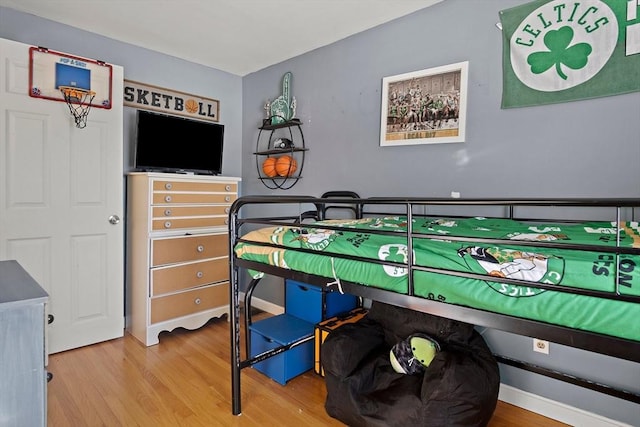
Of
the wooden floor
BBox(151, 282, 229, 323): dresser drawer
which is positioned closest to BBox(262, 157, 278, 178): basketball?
BBox(151, 282, 229, 323): dresser drawer

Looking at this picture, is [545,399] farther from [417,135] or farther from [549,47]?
[549,47]

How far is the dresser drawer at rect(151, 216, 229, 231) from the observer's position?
2.59m

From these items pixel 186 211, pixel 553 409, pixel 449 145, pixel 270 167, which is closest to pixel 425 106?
pixel 449 145

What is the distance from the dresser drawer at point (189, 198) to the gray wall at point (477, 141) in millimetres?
673

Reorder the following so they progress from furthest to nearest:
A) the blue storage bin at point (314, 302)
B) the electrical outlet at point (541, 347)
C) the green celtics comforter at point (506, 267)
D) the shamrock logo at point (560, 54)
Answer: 1. the blue storage bin at point (314, 302)
2. the electrical outlet at point (541, 347)
3. the shamrock logo at point (560, 54)
4. the green celtics comforter at point (506, 267)

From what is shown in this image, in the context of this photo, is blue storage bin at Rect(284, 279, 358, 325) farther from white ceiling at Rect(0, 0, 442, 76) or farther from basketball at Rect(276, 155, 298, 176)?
white ceiling at Rect(0, 0, 442, 76)

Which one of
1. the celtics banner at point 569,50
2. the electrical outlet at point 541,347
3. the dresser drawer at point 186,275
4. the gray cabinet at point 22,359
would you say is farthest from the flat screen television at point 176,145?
the electrical outlet at point 541,347

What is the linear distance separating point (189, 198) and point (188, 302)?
31.9 inches

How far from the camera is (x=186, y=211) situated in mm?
2760

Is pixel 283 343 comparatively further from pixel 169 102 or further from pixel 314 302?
pixel 169 102

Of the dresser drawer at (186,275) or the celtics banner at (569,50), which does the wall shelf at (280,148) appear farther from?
the celtics banner at (569,50)

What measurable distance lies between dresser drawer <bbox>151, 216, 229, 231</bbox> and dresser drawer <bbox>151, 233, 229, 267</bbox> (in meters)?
0.08

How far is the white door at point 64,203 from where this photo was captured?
7.23 feet

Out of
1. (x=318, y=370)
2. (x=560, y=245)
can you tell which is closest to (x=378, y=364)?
(x=318, y=370)
